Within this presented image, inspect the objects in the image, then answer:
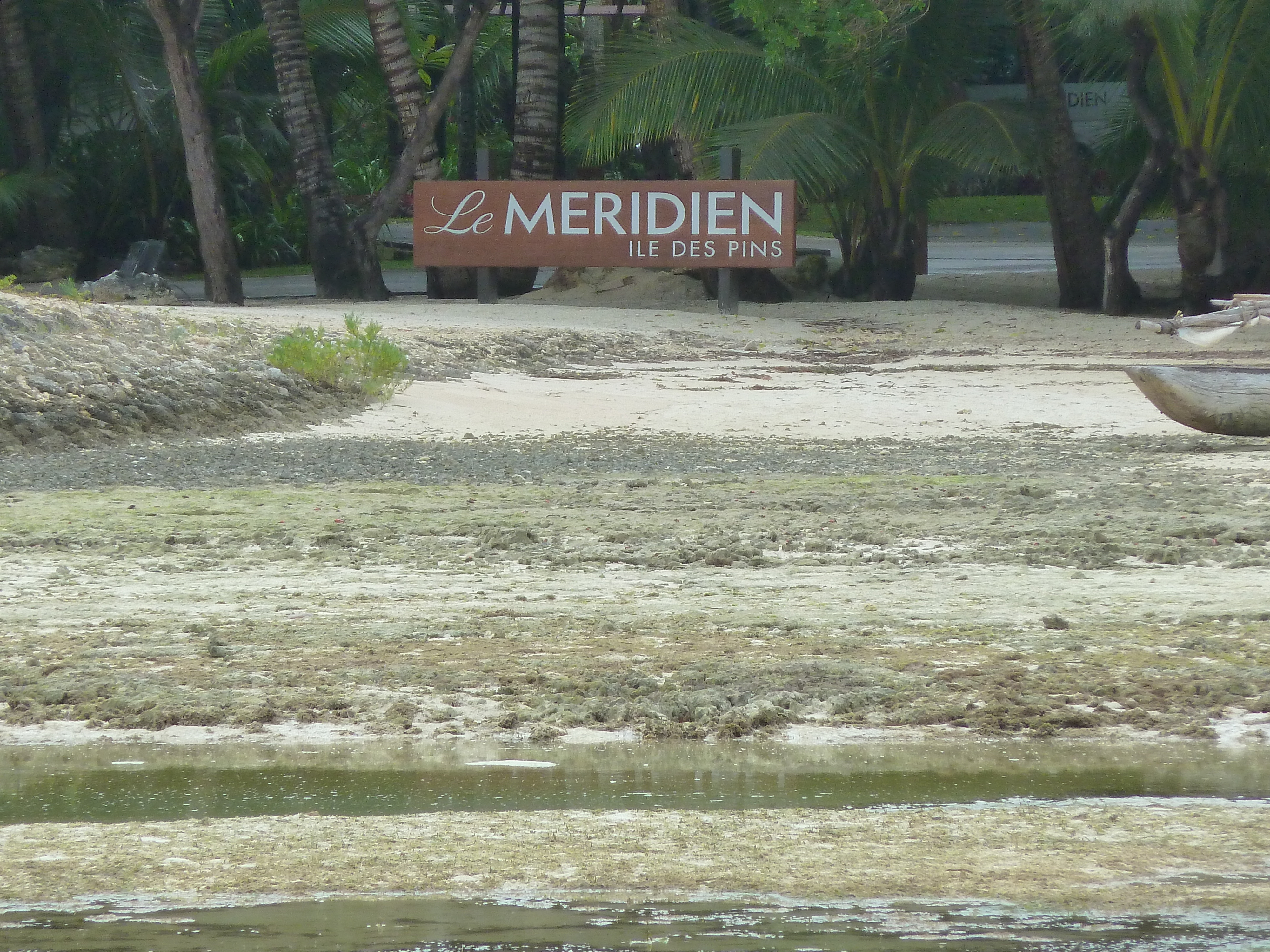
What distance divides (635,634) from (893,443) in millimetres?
5193

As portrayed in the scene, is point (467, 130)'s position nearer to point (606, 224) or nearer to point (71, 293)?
point (606, 224)

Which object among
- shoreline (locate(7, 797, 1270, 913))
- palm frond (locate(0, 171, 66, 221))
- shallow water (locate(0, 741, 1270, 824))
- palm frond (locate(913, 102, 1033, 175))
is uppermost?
palm frond (locate(913, 102, 1033, 175))

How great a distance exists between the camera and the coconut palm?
55.8ft

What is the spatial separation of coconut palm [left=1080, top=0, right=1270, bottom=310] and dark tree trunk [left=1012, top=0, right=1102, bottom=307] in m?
Answer: 0.66

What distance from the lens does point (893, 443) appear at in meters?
10.1

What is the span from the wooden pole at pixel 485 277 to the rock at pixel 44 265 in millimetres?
5697

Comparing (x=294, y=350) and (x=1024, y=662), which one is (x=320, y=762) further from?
(x=294, y=350)

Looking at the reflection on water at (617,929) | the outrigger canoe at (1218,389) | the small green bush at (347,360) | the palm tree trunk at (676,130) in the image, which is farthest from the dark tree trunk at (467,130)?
the reflection on water at (617,929)

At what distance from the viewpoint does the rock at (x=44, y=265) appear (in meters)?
20.9

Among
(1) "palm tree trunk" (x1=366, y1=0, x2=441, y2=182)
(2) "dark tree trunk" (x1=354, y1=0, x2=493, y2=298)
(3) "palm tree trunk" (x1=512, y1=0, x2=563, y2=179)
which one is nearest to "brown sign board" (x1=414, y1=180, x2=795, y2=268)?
(2) "dark tree trunk" (x1=354, y1=0, x2=493, y2=298)

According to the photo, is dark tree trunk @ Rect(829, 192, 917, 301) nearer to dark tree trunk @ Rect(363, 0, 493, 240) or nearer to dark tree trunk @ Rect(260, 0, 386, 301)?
dark tree trunk @ Rect(363, 0, 493, 240)

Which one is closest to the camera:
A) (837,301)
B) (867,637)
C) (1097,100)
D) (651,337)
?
(867,637)

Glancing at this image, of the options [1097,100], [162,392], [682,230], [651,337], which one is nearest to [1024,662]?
[162,392]

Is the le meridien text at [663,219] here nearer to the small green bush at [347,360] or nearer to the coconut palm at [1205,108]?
the coconut palm at [1205,108]
